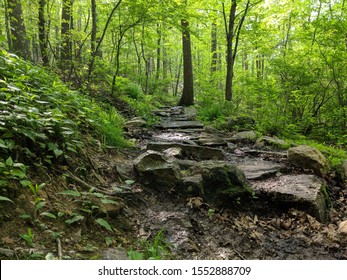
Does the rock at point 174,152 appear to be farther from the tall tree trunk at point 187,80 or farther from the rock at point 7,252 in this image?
the tall tree trunk at point 187,80

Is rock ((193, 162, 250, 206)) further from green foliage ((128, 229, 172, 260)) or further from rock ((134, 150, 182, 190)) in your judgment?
green foliage ((128, 229, 172, 260))

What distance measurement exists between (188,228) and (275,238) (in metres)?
0.98

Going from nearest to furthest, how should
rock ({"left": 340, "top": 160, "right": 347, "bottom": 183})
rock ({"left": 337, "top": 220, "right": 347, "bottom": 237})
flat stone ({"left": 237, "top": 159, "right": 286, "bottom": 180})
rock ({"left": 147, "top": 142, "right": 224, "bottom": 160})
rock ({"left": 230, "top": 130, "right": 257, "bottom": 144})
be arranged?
rock ({"left": 337, "top": 220, "right": 347, "bottom": 237}), flat stone ({"left": 237, "top": 159, "right": 286, "bottom": 180}), rock ({"left": 340, "top": 160, "right": 347, "bottom": 183}), rock ({"left": 147, "top": 142, "right": 224, "bottom": 160}), rock ({"left": 230, "top": 130, "right": 257, "bottom": 144})

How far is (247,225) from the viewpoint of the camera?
312cm

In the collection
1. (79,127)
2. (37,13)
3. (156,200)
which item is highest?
(37,13)

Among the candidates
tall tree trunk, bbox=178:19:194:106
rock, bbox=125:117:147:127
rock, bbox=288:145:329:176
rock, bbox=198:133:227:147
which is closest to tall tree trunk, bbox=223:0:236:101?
tall tree trunk, bbox=178:19:194:106

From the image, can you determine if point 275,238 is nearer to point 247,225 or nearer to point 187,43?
point 247,225

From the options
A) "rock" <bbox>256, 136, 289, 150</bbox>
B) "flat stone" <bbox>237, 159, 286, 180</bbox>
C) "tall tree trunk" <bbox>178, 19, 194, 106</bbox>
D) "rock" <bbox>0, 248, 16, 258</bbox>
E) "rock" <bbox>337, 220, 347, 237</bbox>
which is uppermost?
"tall tree trunk" <bbox>178, 19, 194, 106</bbox>

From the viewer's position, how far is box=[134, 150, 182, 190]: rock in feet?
11.8

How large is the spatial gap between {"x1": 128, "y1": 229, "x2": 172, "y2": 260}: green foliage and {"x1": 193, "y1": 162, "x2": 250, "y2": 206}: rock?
975mm

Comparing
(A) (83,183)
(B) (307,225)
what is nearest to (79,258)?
(A) (83,183)

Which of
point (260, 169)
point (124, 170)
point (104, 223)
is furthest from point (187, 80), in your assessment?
point (104, 223)

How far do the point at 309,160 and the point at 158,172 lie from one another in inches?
99.2

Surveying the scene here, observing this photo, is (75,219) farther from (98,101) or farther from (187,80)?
(187,80)
